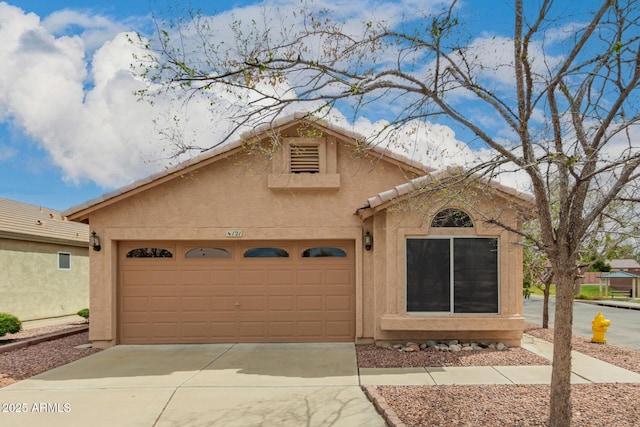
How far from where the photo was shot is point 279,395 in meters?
7.04

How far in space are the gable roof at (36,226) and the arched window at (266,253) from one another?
8.32 metres

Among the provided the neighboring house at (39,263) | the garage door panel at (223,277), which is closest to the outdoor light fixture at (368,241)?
the garage door panel at (223,277)

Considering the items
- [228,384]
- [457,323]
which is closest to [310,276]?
[457,323]

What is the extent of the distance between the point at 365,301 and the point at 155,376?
4.69 metres

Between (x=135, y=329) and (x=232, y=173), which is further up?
(x=232, y=173)

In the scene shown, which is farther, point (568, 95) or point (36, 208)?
point (36, 208)

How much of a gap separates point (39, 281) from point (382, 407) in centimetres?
1527

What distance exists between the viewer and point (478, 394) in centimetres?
677

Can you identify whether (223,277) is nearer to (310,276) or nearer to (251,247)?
(251,247)

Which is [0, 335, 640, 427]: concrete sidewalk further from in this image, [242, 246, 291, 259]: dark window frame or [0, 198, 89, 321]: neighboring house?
[0, 198, 89, 321]: neighboring house

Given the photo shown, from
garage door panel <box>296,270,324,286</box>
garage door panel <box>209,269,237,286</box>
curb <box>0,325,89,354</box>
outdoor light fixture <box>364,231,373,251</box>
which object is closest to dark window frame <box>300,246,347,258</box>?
garage door panel <box>296,270,324,286</box>

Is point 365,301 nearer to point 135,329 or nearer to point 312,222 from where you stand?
point 312,222

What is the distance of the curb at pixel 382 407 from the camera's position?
568 centimetres

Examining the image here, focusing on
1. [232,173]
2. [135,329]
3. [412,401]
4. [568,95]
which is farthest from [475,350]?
[135,329]
